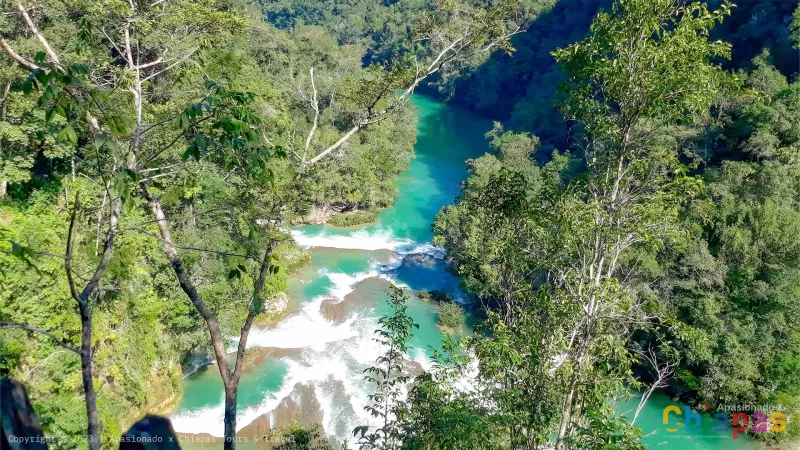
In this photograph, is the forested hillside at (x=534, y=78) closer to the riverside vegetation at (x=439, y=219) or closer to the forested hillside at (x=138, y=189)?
the riverside vegetation at (x=439, y=219)

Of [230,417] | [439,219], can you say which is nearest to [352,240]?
[439,219]

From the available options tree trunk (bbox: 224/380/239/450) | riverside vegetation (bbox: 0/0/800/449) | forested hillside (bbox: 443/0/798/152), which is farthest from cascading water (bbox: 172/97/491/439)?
forested hillside (bbox: 443/0/798/152)

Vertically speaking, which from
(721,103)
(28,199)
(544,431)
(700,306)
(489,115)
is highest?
(489,115)

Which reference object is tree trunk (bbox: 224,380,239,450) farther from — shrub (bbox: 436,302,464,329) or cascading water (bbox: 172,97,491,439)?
shrub (bbox: 436,302,464,329)

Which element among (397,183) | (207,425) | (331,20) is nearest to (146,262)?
(207,425)

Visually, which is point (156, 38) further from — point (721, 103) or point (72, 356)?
point (721, 103)
